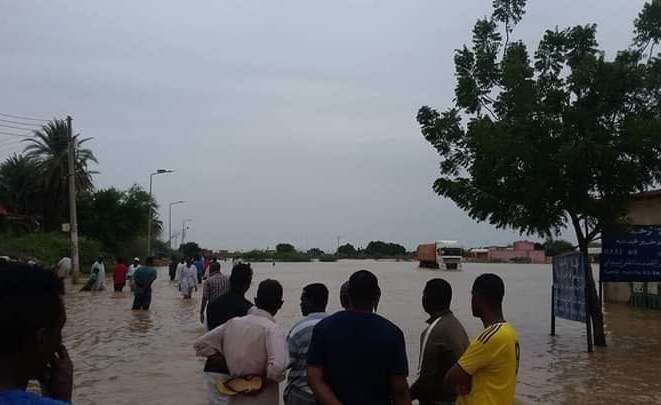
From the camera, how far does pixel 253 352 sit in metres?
4.84

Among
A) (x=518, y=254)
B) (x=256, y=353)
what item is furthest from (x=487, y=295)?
(x=518, y=254)

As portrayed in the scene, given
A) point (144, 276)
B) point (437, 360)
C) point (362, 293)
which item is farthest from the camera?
point (144, 276)

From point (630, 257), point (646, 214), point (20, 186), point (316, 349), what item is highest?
point (20, 186)

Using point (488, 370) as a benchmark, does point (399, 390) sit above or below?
below

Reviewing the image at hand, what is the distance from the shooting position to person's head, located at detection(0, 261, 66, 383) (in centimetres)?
200

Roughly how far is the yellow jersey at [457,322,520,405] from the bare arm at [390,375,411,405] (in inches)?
13.0

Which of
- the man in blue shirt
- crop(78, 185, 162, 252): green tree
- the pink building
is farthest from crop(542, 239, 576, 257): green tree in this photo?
the pink building

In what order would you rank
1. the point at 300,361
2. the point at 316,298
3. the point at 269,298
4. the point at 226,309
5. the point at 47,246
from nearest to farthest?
the point at 300,361, the point at 269,298, the point at 316,298, the point at 226,309, the point at 47,246

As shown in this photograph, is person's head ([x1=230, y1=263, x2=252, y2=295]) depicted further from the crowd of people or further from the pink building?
the pink building

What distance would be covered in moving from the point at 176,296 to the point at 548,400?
69.9 feet

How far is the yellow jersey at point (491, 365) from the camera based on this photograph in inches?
158

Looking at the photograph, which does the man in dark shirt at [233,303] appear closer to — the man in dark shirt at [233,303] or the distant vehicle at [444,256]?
the man in dark shirt at [233,303]

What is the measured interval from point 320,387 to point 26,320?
230 cm

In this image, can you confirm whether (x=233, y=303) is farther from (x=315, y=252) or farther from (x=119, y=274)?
(x=315, y=252)
